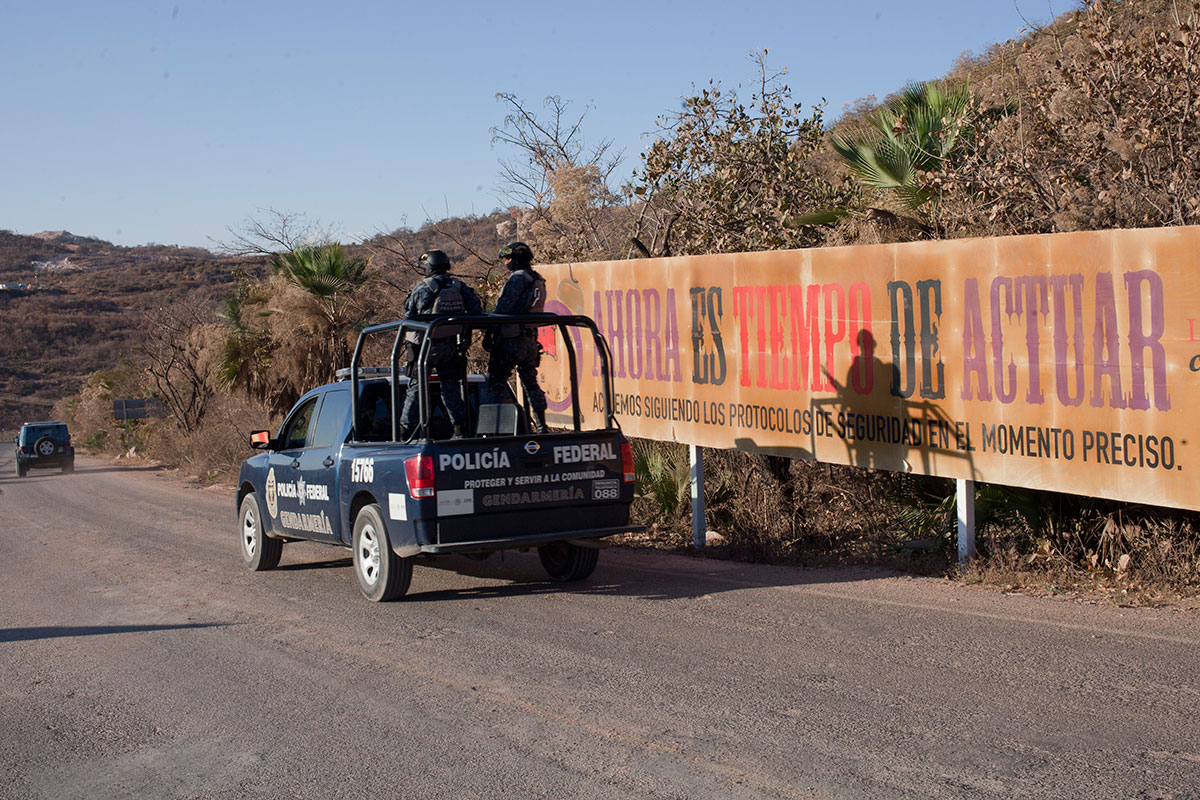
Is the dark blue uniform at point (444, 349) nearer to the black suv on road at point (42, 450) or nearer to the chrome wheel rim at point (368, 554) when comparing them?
the chrome wheel rim at point (368, 554)

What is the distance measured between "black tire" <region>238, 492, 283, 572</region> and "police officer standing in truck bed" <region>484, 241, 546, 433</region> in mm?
2820

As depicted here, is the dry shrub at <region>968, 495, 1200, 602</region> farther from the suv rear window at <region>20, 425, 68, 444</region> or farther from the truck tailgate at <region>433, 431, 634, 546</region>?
the suv rear window at <region>20, 425, 68, 444</region>

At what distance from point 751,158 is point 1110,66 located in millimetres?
5338

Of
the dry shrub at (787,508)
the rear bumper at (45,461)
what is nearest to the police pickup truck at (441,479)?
the dry shrub at (787,508)

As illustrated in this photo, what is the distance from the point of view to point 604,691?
601cm

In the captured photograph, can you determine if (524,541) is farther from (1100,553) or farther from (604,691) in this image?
(1100,553)

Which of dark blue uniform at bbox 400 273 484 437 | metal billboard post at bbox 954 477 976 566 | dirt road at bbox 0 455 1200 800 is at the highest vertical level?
dark blue uniform at bbox 400 273 484 437

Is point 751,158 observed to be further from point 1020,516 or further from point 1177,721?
point 1177,721

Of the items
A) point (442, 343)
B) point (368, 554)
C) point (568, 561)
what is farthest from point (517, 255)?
point (368, 554)

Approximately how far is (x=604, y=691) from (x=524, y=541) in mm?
2498

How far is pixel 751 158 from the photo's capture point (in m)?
15.0

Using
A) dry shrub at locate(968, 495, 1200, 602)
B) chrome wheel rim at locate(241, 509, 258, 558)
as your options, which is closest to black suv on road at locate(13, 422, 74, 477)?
chrome wheel rim at locate(241, 509, 258, 558)

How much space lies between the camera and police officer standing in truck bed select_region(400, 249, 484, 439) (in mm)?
9023

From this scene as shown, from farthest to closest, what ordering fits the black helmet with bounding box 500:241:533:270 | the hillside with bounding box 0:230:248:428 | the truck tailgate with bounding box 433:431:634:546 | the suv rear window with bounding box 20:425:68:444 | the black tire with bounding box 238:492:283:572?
the hillside with bounding box 0:230:248:428 < the suv rear window with bounding box 20:425:68:444 < the black tire with bounding box 238:492:283:572 < the black helmet with bounding box 500:241:533:270 < the truck tailgate with bounding box 433:431:634:546
